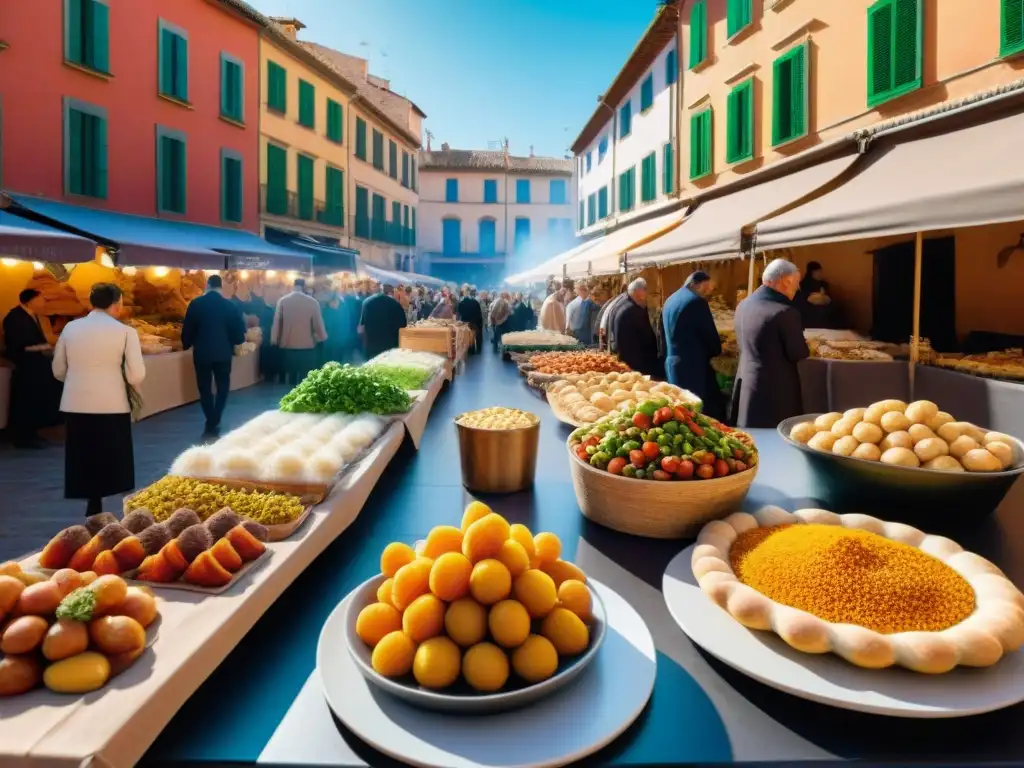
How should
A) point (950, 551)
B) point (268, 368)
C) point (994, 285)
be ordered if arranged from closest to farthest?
point (950, 551), point (994, 285), point (268, 368)

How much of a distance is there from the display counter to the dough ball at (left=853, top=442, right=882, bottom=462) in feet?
28.0

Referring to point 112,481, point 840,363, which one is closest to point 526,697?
point 112,481

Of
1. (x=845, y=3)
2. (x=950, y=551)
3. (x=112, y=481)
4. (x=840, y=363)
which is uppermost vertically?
(x=845, y=3)

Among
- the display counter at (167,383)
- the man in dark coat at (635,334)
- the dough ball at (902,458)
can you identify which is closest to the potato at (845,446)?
the dough ball at (902,458)

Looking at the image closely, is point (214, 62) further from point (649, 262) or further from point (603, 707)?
point (603, 707)

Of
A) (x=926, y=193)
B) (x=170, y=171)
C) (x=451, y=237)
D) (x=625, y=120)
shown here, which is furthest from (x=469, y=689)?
(x=451, y=237)

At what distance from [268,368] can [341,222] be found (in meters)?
13.4

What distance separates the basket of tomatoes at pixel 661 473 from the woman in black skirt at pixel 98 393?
12.4ft

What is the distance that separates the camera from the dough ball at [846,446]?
2.12m

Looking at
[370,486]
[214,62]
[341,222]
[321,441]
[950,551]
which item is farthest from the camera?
[341,222]

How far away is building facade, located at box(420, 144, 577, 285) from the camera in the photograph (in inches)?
1754

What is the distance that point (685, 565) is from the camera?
163 centimetres

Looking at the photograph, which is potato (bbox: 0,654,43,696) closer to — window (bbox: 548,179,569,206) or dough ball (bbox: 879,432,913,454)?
dough ball (bbox: 879,432,913,454)

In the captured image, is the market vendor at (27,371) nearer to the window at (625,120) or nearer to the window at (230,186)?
the window at (230,186)
